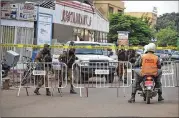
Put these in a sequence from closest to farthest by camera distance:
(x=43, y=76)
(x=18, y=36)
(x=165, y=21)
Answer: (x=43, y=76)
(x=18, y=36)
(x=165, y=21)

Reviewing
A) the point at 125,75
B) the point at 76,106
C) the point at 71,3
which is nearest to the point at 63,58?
the point at 125,75

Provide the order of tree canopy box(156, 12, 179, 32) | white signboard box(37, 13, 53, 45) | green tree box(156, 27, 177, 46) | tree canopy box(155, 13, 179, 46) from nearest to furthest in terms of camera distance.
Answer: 1. white signboard box(37, 13, 53, 45)
2. tree canopy box(155, 13, 179, 46)
3. green tree box(156, 27, 177, 46)
4. tree canopy box(156, 12, 179, 32)

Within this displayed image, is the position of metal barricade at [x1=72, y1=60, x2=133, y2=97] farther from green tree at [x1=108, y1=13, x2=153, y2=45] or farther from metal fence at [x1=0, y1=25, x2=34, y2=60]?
green tree at [x1=108, y1=13, x2=153, y2=45]

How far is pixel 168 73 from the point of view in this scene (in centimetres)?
1265

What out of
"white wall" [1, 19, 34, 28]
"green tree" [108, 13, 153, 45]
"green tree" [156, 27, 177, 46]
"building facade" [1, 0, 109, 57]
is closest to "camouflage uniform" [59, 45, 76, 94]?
"building facade" [1, 0, 109, 57]

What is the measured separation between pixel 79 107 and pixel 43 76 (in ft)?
9.71

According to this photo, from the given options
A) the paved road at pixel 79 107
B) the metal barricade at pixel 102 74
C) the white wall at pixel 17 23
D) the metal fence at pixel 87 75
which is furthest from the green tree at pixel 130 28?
the paved road at pixel 79 107

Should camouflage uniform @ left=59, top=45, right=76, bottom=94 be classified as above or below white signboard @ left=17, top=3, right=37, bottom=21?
below

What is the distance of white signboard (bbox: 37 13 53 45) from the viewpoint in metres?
23.0

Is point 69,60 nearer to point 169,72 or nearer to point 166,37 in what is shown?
point 169,72

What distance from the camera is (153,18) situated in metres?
85.5

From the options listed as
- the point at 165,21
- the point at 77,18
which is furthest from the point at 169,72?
the point at 165,21

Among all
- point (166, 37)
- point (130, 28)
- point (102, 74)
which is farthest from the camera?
point (166, 37)

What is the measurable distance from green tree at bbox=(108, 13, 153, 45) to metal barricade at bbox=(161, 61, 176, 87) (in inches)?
1334
